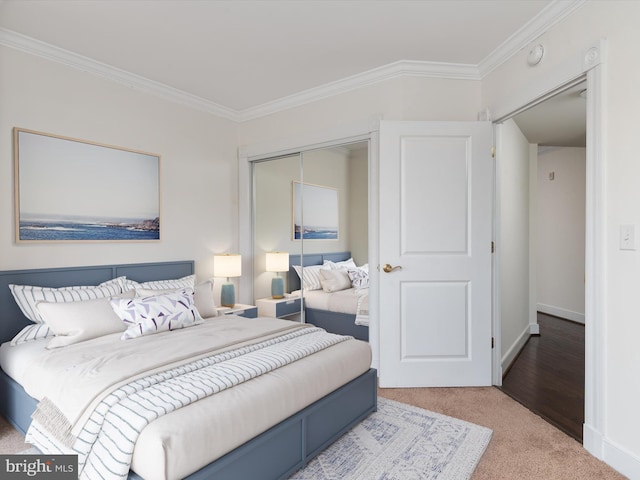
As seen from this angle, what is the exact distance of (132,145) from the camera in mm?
3438

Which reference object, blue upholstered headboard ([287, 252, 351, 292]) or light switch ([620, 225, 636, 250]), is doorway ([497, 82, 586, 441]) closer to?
light switch ([620, 225, 636, 250])

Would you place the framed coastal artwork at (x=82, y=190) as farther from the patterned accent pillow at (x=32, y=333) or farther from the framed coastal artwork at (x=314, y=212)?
the framed coastal artwork at (x=314, y=212)

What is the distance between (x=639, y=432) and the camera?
1.88m

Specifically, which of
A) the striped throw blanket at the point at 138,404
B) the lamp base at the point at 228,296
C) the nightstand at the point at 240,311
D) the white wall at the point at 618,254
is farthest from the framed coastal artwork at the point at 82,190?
the white wall at the point at 618,254

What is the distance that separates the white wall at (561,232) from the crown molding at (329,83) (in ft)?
10.6

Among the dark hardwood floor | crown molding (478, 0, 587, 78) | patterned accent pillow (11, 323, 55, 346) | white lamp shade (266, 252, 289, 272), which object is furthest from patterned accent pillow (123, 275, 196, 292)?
crown molding (478, 0, 587, 78)

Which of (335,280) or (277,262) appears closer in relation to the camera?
Result: (335,280)

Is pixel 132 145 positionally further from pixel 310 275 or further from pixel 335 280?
pixel 335 280

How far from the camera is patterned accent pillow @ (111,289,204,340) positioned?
257cm

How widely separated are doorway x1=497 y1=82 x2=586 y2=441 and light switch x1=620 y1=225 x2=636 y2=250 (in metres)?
0.98

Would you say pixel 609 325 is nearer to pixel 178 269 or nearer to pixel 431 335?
pixel 431 335

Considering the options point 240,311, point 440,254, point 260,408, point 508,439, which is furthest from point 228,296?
point 508,439

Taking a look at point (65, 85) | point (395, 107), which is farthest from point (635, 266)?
point (65, 85)

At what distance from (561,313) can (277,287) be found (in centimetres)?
443
